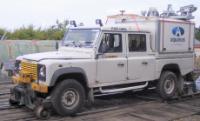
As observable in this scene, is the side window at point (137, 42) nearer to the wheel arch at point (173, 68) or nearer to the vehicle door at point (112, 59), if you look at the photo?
the vehicle door at point (112, 59)

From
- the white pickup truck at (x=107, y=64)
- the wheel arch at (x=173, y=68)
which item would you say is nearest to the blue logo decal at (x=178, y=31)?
the white pickup truck at (x=107, y=64)

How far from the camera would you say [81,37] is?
11.1 metres

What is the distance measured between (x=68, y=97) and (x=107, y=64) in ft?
4.84

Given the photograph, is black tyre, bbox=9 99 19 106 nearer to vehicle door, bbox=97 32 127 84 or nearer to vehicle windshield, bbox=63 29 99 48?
vehicle windshield, bbox=63 29 99 48

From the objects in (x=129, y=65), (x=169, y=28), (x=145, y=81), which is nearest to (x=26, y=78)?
(x=129, y=65)

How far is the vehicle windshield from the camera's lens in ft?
34.9

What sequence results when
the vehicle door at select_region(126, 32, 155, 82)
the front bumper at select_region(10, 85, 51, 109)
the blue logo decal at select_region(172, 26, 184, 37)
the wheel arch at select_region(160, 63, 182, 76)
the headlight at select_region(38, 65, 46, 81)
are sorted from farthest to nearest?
the blue logo decal at select_region(172, 26, 184, 37) < the wheel arch at select_region(160, 63, 182, 76) < the vehicle door at select_region(126, 32, 155, 82) < the front bumper at select_region(10, 85, 51, 109) < the headlight at select_region(38, 65, 46, 81)

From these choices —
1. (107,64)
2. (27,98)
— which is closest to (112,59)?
(107,64)

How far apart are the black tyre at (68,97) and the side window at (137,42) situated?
2222 mm

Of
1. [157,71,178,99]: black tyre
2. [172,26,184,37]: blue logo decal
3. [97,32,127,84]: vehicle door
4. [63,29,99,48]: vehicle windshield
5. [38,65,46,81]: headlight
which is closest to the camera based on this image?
[38,65,46,81]: headlight

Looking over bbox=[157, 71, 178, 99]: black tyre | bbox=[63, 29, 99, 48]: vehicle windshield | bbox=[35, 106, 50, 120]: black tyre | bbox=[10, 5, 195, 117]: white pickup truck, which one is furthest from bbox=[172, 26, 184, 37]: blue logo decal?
bbox=[35, 106, 50, 120]: black tyre

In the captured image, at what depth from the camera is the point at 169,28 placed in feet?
40.9

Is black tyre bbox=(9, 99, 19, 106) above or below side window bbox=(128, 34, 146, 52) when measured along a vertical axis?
below

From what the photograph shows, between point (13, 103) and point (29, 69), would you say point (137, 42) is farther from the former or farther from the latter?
point (13, 103)
